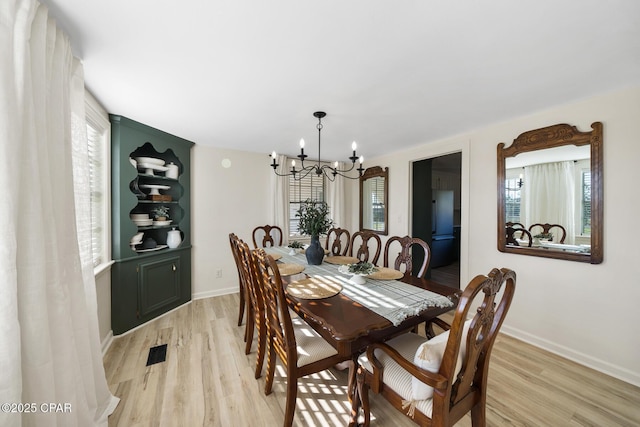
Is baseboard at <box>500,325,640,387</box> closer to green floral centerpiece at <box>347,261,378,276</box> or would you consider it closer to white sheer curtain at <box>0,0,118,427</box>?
green floral centerpiece at <box>347,261,378,276</box>

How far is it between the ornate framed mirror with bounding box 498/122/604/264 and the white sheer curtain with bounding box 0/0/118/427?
12.1 ft

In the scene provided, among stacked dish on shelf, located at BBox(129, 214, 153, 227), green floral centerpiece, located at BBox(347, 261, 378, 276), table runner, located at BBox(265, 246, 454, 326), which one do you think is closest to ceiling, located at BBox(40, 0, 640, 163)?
stacked dish on shelf, located at BBox(129, 214, 153, 227)

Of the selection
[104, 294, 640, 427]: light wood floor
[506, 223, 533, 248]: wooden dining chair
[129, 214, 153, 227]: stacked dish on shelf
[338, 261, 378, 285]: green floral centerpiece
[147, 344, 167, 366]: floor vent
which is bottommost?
[104, 294, 640, 427]: light wood floor

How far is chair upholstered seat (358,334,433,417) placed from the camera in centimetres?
111

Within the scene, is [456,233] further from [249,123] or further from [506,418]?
[249,123]

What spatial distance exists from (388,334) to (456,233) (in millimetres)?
5307

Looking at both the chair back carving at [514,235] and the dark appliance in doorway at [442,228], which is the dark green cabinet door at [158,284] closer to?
the chair back carving at [514,235]

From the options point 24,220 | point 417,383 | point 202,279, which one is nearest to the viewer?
point 24,220

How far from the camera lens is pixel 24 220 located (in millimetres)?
986

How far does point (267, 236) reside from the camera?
3.81 m

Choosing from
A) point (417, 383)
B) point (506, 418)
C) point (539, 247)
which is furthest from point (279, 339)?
point (539, 247)

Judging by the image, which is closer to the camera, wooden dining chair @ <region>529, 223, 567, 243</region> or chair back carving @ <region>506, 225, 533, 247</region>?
wooden dining chair @ <region>529, 223, 567, 243</region>

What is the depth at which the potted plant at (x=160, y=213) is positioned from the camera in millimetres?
3096

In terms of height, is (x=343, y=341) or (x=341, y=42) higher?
(x=341, y=42)
